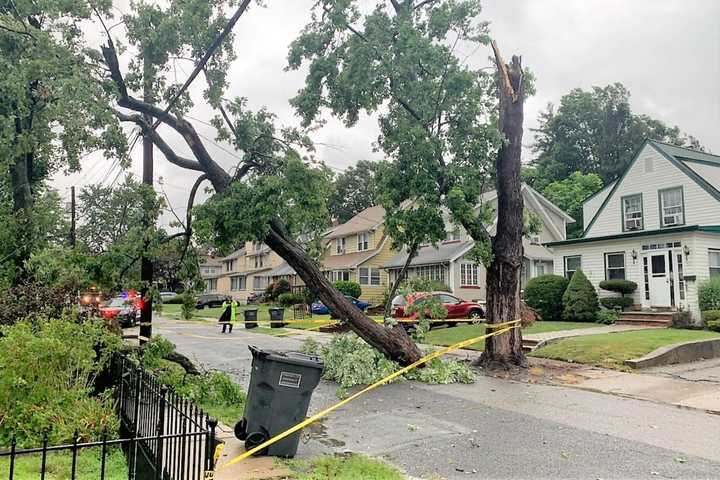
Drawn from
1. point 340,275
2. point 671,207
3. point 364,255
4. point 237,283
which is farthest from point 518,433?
point 237,283

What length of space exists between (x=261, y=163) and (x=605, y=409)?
24.0ft

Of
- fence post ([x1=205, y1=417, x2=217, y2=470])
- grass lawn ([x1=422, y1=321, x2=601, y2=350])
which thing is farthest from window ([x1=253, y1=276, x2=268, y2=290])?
fence post ([x1=205, y1=417, x2=217, y2=470])

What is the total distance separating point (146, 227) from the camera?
913cm

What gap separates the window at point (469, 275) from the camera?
1222 inches

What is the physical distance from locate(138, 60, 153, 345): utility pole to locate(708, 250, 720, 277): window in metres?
19.1

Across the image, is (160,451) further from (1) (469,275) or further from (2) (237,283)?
(2) (237,283)

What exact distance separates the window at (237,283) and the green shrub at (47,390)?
56.3m

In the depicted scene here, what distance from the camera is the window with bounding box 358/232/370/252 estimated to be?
40.5 metres

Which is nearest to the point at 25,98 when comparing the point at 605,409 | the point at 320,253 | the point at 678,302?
the point at 320,253

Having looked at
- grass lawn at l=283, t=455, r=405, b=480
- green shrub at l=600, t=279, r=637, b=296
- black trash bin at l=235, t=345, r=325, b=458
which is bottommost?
grass lawn at l=283, t=455, r=405, b=480

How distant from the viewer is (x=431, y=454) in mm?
6117

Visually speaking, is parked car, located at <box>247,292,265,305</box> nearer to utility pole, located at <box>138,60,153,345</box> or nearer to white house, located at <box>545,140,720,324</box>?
white house, located at <box>545,140,720,324</box>

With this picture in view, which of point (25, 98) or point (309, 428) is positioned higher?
point (25, 98)

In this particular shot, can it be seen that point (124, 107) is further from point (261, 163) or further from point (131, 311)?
point (131, 311)
